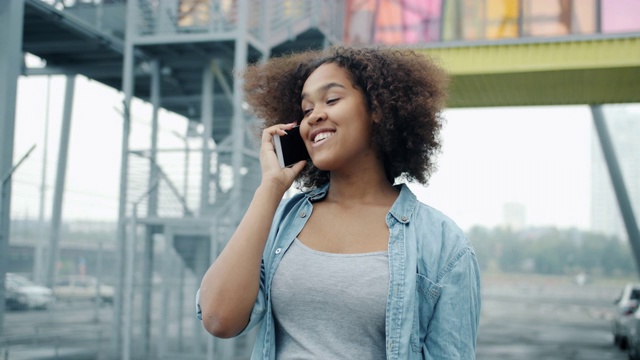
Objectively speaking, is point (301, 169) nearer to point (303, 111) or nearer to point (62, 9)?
point (303, 111)

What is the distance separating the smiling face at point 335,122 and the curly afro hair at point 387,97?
4cm

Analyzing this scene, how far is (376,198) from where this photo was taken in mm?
2363

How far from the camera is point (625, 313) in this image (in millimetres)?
14742

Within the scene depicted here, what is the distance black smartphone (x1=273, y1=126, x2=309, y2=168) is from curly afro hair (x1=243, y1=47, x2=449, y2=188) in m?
Result: 0.16

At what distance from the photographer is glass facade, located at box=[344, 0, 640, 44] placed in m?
10.8

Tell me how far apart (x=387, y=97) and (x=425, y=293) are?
2.20 ft

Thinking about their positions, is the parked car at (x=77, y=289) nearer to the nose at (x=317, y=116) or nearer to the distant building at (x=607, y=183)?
the nose at (x=317, y=116)

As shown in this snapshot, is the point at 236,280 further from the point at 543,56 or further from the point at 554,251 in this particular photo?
the point at 554,251

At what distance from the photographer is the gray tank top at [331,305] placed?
207 cm

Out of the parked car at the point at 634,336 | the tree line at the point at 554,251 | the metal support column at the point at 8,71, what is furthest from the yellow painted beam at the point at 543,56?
the tree line at the point at 554,251

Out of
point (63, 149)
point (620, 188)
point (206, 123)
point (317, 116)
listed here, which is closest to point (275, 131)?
point (317, 116)

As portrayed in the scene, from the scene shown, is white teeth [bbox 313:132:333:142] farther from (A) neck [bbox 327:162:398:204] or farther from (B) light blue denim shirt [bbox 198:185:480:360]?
(B) light blue denim shirt [bbox 198:185:480:360]

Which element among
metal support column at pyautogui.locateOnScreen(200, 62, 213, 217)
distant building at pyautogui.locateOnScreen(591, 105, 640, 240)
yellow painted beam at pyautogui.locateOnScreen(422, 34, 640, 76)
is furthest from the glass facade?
distant building at pyautogui.locateOnScreen(591, 105, 640, 240)

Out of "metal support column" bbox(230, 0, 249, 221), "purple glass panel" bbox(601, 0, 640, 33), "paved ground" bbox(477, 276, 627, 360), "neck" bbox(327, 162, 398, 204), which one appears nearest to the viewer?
"neck" bbox(327, 162, 398, 204)
